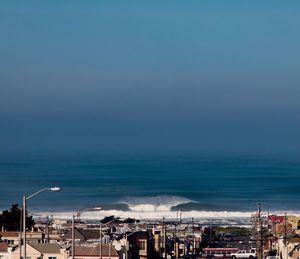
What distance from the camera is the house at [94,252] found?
79000 millimetres

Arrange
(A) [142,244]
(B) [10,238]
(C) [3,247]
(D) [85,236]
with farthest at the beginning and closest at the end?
Answer: 1. (A) [142,244]
2. (D) [85,236]
3. (B) [10,238]
4. (C) [3,247]

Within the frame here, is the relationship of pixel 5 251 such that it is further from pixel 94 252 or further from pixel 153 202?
pixel 153 202

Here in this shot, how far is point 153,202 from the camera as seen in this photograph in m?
156

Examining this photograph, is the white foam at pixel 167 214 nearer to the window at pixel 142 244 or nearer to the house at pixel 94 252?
the window at pixel 142 244

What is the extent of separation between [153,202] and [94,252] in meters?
76.1

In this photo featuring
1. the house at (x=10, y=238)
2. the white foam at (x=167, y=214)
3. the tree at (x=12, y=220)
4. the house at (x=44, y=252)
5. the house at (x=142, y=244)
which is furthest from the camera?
the white foam at (x=167, y=214)

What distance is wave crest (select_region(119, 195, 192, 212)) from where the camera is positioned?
15050cm

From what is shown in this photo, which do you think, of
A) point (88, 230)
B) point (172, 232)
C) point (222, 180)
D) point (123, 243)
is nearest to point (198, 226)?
point (172, 232)

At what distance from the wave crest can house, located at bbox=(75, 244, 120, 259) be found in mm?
67037

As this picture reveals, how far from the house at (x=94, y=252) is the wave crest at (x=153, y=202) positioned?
67.0 metres

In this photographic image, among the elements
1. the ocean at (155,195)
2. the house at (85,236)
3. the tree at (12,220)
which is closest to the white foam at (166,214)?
the ocean at (155,195)

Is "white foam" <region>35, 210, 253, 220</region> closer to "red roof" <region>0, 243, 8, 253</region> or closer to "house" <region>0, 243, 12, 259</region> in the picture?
"red roof" <region>0, 243, 8, 253</region>

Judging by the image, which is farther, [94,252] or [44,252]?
[94,252]

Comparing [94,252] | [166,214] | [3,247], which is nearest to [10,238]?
[3,247]
